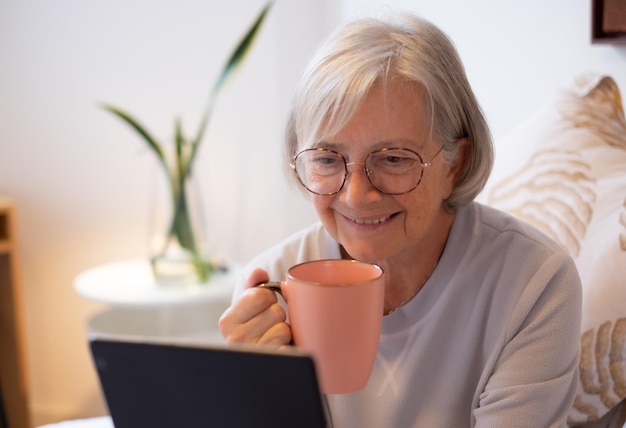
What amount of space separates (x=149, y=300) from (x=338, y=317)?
129 cm

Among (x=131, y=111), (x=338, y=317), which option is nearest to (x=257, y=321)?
(x=338, y=317)

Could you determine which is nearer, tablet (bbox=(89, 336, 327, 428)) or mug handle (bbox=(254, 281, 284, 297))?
tablet (bbox=(89, 336, 327, 428))

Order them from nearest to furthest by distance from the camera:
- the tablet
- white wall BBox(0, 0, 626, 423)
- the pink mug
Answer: the tablet < the pink mug < white wall BBox(0, 0, 626, 423)

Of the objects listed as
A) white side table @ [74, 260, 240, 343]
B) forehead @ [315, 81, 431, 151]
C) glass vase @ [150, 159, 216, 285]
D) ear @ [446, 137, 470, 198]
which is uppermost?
forehead @ [315, 81, 431, 151]

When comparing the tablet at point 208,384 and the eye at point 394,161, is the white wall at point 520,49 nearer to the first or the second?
the eye at point 394,161

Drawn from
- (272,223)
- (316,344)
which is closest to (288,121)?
(316,344)

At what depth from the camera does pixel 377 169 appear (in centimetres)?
95

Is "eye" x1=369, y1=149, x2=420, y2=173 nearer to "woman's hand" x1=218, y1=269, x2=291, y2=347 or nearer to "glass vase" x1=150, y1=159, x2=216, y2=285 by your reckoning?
"woman's hand" x1=218, y1=269, x2=291, y2=347

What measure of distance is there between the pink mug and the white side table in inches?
47.7

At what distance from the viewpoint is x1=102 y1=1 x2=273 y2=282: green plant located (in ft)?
6.61

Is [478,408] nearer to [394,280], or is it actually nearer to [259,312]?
[394,280]

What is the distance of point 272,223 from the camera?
2412mm

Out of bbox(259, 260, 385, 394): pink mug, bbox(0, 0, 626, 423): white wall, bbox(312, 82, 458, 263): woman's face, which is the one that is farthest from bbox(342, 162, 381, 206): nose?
bbox(0, 0, 626, 423): white wall

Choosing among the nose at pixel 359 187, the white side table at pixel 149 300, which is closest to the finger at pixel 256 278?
the nose at pixel 359 187
